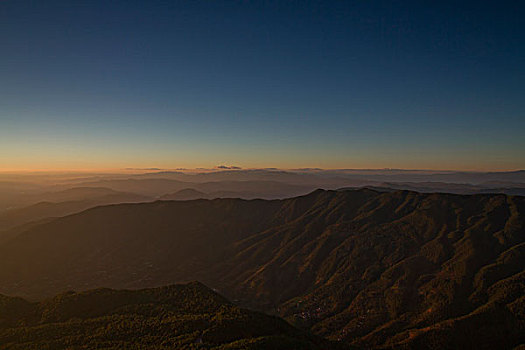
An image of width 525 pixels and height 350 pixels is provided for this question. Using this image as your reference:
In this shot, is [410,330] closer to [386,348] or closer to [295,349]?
[386,348]

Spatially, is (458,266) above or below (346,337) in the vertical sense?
above

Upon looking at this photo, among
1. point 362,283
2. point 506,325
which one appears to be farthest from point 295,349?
point 362,283

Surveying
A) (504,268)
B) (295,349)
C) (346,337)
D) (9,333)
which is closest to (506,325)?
(504,268)

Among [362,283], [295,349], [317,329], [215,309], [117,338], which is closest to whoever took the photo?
[295,349]

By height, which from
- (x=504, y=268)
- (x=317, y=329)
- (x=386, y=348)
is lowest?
(x=317, y=329)

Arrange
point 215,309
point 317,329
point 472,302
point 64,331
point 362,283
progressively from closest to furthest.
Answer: point 64,331
point 215,309
point 472,302
point 317,329
point 362,283

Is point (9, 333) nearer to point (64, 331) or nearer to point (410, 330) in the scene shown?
point (64, 331)

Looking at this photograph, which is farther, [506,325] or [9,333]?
[506,325]
